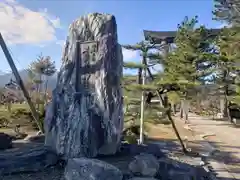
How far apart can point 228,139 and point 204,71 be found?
4933 millimetres

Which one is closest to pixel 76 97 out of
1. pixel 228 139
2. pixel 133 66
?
pixel 133 66

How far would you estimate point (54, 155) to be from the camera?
178 inches

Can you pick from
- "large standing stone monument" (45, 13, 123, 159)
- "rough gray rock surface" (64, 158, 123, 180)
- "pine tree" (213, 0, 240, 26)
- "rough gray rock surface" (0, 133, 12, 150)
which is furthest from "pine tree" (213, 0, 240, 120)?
"rough gray rock surface" (64, 158, 123, 180)

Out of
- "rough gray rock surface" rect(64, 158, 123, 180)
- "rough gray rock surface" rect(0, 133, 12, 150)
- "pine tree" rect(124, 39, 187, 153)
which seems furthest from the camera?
"pine tree" rect(124, 39, 187, 153)

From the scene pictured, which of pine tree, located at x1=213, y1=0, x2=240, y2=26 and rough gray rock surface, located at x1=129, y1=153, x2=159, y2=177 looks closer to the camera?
rough gray rock surface, located at x1=129, y1=153, x2=159, y2=177

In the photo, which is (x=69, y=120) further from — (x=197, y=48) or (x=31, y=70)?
(x=31, y=70)

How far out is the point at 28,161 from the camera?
14.0 ft

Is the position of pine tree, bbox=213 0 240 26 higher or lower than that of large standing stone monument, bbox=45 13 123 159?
higher

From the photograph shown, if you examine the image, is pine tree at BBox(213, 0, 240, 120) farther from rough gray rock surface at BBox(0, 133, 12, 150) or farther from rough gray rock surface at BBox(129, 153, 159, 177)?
rough gray rock surface at BBox(0, 133, 12, 150)

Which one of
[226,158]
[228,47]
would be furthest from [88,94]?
[228,47]

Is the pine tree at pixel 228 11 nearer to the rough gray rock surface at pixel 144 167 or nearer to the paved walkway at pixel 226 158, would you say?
the paved walkway at pixel 226 158

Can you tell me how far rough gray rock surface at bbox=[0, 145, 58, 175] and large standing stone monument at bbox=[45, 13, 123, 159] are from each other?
0.73ft

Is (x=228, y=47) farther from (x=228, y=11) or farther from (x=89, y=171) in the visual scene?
(x=89, y=171)

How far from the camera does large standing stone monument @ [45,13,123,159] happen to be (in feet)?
15.0
